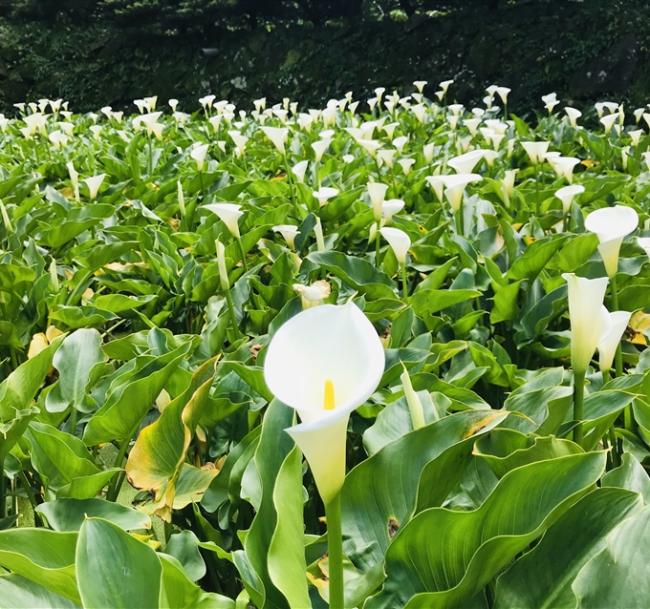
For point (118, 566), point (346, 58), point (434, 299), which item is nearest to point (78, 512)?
point (118, 566)

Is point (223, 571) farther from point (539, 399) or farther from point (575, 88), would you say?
point (575, 88)

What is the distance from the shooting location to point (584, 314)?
96 centimetres

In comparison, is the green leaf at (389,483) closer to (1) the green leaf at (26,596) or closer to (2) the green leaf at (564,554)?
(2) the green leaf at (564,554)

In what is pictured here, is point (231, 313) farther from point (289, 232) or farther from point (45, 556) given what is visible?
point (45, 556)

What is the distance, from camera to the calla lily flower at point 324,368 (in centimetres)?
64

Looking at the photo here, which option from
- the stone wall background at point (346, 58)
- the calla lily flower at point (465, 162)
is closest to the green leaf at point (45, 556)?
the calla lily flower at point (465, 162)

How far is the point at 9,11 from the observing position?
1448cm

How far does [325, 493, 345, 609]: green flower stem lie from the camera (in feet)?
2.24

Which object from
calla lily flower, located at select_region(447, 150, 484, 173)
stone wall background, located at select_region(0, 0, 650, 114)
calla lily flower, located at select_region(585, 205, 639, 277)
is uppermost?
calla lily flower, located at select_region(585, 205, 639, 277)

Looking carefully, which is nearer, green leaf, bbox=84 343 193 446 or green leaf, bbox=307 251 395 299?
green leaf, bbox=84 343 193 446

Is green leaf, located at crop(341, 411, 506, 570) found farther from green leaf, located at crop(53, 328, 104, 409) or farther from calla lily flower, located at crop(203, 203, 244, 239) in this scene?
calla lily flower, located at crop(203, 203, 244, 239)

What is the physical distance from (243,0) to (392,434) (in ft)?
46.0

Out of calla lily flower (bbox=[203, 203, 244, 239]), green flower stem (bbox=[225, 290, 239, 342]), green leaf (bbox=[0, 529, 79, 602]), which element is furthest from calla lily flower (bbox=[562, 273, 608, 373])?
calla lily flower (bbox=[203, 203, 244, 239])

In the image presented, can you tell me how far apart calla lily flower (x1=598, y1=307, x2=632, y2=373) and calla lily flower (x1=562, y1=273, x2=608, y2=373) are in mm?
20
